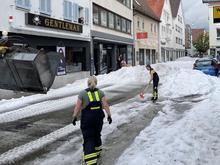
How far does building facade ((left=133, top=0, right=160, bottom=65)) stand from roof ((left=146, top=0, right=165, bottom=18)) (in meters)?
3.47

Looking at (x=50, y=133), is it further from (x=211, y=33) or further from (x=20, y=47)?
(x=211, y=33)

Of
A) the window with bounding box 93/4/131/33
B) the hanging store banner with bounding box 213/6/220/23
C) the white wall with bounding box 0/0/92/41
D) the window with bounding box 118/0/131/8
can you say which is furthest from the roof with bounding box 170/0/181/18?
the hanging store banner with bounding box 213/6/220/23

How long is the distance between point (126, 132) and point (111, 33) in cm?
2752

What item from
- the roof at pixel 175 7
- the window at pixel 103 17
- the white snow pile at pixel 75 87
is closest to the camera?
the white snow pile at pixel 75 87

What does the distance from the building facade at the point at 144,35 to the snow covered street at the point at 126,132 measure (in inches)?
1159

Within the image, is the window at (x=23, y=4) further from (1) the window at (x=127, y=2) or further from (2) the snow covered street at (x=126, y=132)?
(1) the window at (x=127, y=2)

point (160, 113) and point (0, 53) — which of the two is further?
point (160, 113)

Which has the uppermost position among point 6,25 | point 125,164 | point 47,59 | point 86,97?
point 6,25

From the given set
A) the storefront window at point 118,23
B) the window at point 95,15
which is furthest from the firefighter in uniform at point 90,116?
the storefront window at point 118,23

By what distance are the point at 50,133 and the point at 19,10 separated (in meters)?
11.5

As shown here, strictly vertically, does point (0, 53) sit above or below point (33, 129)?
above

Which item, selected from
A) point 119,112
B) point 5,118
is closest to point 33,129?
point 5,118

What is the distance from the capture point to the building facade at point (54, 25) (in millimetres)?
19625

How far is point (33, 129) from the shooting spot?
10.6 meters
